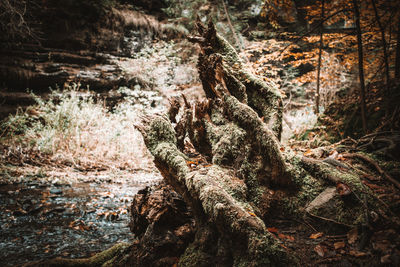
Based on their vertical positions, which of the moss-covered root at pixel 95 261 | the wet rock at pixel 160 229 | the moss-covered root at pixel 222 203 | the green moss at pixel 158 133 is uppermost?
the green moss at pixel 158 133

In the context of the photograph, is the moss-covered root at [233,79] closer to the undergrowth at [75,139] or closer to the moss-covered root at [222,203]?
the moss-covered root at [222,203]

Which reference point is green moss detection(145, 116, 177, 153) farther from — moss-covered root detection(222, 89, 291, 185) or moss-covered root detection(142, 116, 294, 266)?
moss-covered root detection(222, 89, 291, 185)

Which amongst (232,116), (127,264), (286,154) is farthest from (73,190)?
(286,154)

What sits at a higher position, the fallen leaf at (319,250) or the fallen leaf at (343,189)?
the fallen leaf at (343,189)

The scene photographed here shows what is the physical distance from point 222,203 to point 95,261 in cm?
134

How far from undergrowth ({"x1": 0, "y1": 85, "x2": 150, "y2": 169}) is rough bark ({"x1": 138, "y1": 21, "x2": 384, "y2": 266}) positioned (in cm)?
315

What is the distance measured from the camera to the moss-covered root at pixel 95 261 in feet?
5.40

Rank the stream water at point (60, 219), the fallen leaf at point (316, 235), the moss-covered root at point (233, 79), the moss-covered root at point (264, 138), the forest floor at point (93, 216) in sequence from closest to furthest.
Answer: the forest floor at point (93, 216) → the fallen leaf at point (316, 235) → the moss-covered root at point (264, 138) → the stream water at point (60, 219) → the moss-covered root at point (233, 79)

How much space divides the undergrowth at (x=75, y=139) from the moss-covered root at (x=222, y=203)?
3321mm

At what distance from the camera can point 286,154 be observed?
7.08ft

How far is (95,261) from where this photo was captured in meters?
1.79

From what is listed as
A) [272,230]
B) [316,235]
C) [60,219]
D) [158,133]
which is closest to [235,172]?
[272,230]

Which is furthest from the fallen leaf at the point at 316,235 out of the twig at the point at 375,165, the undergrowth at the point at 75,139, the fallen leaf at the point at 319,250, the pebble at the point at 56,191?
the undergrowth at the point at 75,139

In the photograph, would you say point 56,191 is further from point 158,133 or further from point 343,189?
point 343,189
